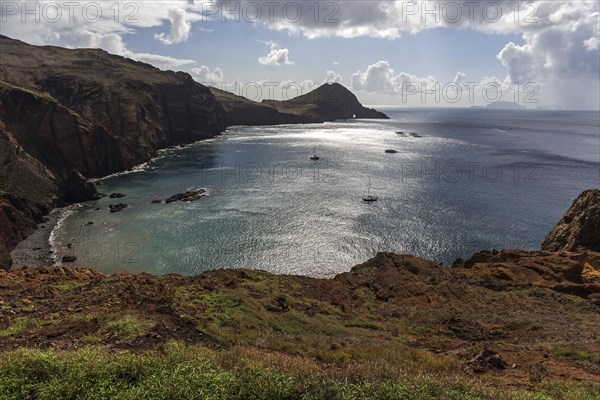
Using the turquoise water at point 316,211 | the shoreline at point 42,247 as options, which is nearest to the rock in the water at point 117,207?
the turquoise water at point 316,211

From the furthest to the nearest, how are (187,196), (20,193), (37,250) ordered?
1. (187,196)
2. (20,193)
3. (37,250)

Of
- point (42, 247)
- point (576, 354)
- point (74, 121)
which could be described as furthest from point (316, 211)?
point (74, 121)

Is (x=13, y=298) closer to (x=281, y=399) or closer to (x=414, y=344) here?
(x=281, y=399)

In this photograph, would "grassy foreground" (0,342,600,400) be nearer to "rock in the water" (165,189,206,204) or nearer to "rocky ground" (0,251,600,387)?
"rocky ground" (0,251,600,387)

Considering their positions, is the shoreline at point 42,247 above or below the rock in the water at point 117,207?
below

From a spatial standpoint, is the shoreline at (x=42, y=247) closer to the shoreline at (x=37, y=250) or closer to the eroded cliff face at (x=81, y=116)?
the shoreline at (x=37, y=250)

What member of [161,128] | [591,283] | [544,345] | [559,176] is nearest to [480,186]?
[559,176]

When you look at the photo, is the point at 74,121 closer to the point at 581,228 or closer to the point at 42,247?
the point at 42,247
